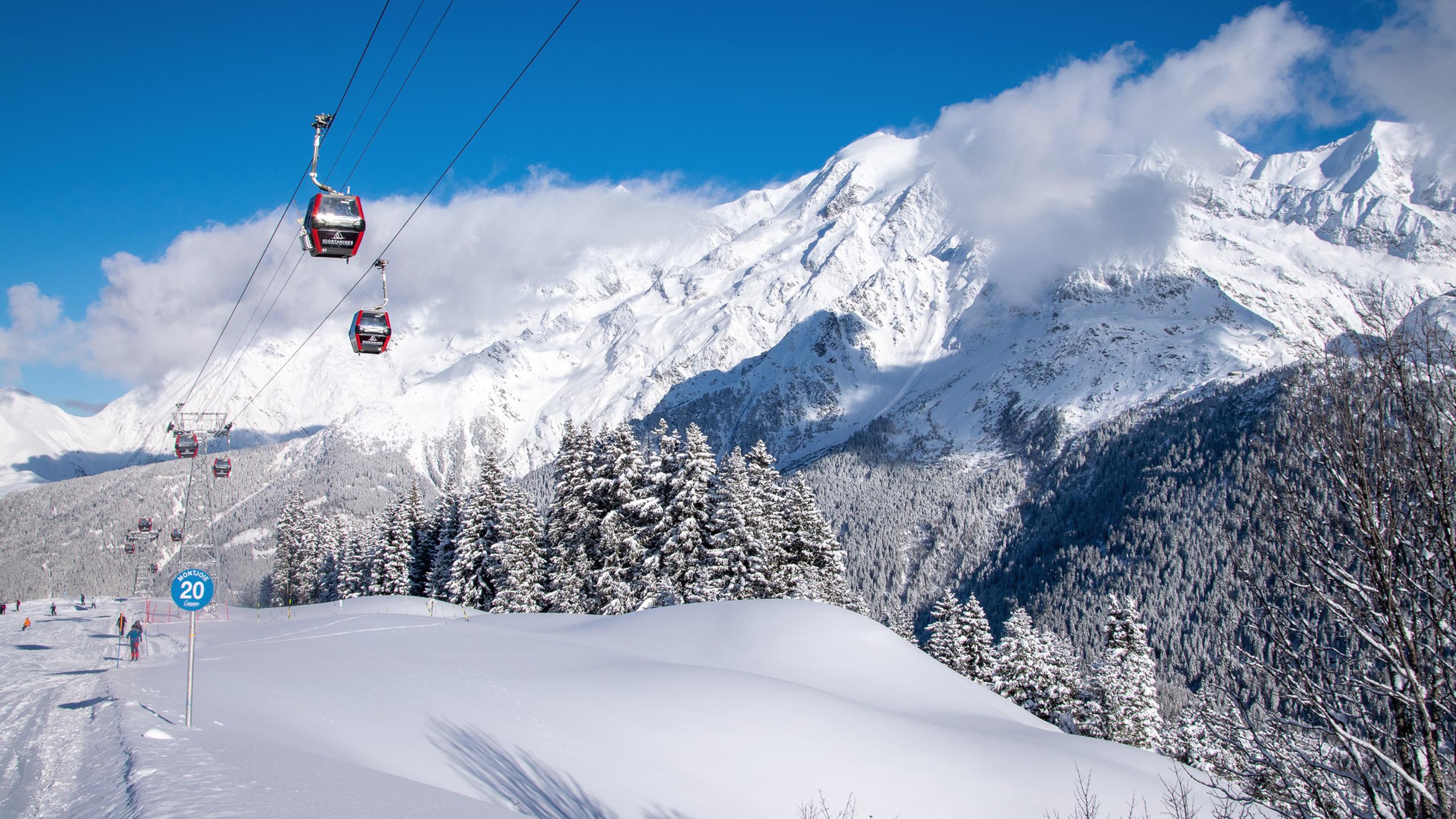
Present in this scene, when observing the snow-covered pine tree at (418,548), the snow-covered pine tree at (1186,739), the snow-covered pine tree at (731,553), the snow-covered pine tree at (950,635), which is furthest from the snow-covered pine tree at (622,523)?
the snow-covered pine tree at (1186,739)

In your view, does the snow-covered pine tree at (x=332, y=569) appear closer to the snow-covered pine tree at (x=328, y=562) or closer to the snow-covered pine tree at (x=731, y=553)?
the snow-covered pine tree at (x=328, y=562)

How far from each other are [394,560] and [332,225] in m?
41.3

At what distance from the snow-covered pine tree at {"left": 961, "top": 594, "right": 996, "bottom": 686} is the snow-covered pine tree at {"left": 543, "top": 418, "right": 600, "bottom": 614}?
2134cm

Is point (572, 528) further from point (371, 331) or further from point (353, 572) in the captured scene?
point (353, 572)

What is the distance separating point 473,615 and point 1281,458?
30818mm

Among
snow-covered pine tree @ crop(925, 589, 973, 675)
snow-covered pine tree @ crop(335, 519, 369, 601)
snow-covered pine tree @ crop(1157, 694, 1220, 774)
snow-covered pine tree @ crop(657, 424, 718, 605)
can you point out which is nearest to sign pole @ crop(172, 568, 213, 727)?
snow-covered pine tree @ crop(657, 424, 718, 605)

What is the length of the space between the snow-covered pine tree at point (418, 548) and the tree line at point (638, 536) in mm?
3665

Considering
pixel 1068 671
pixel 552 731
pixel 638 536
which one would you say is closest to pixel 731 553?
pixel 638 536

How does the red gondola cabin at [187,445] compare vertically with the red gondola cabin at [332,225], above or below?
below

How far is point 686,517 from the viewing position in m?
33.8

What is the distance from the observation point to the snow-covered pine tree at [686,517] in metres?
33.4

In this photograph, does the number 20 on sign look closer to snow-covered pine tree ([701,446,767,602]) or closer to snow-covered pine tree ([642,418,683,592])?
snow-covered pine tree ([701,446,767,602])

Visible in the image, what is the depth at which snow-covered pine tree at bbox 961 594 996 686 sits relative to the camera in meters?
41.5

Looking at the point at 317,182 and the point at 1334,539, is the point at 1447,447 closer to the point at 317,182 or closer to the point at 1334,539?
the point at 1334,539
